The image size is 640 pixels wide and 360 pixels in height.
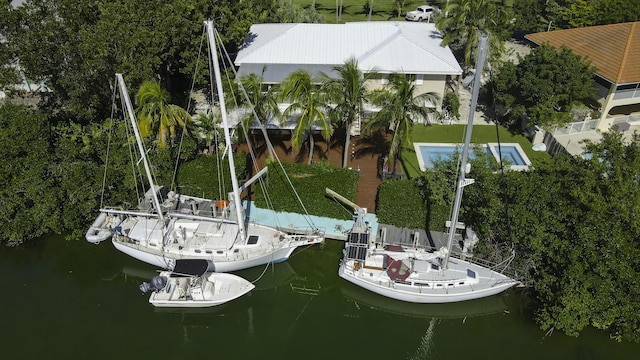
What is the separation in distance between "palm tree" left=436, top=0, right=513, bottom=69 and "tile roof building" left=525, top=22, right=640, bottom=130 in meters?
7.46

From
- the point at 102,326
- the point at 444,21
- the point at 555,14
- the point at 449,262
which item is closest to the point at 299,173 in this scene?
the point at 449,262

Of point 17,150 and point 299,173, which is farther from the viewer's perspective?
point 299,173

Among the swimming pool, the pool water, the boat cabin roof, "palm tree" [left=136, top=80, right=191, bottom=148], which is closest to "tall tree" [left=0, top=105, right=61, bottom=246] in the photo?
"palm tree" [left=136, top=80, right=191, bottom=148]

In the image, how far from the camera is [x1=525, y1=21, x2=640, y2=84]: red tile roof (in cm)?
3612

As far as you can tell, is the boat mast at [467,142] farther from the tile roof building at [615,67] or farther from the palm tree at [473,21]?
the tile roof building at [615,67]

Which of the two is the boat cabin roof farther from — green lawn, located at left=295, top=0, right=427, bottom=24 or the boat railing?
green lawn, located at left=295, top=0, right=427, bottom=24

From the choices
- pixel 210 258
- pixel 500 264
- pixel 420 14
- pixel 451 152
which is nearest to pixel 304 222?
pixel 210 258

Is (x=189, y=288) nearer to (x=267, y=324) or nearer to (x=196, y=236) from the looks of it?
(x=196, y=236)

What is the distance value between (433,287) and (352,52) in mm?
A: 23299

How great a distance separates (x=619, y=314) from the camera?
829 inches

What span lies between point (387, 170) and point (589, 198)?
13.4 metres

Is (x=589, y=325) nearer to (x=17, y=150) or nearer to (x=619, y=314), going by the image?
(x=619, y=314)

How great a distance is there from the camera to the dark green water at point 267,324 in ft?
74.0

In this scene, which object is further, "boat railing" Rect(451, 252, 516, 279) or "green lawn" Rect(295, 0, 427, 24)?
"green lawn" Rect(295, 0, 427, 24)
